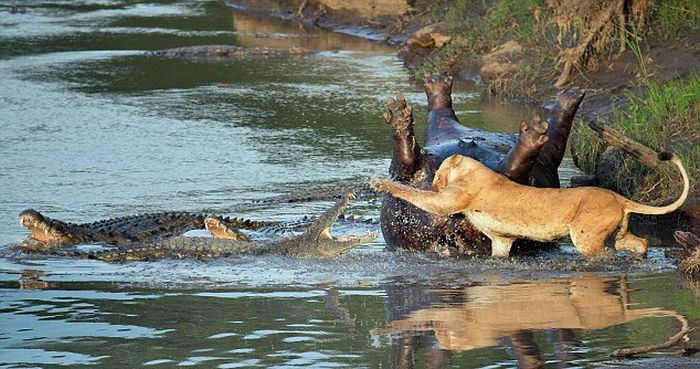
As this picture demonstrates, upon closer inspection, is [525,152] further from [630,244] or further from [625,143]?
[625,143]

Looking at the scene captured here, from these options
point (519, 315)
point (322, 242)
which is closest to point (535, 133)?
point (322, 242)

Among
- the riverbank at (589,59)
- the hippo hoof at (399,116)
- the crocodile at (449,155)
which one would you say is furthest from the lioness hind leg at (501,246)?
the riverbank at (589,59)

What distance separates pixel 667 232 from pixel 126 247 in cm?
374

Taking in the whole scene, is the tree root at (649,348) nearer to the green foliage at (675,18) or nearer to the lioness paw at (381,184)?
the lioness paw at (381,184)

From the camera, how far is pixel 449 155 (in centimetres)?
938

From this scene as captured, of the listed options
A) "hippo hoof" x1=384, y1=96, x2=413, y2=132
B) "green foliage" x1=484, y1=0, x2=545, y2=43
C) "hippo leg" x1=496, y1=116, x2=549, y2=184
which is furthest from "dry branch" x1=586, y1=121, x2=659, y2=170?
"green foliage" x1=484, y1=0, x2=545, y2=43

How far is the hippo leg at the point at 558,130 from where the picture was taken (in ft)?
31.4

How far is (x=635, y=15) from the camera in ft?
52.1

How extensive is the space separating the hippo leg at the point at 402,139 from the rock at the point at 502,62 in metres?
7.95

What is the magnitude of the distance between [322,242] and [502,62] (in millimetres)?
9025

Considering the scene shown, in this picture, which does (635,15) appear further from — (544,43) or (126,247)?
(126,247)

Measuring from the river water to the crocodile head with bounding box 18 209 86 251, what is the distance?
0.62ft

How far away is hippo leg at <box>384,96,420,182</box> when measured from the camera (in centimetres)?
900

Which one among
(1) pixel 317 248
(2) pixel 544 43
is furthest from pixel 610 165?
(2) pixel 544 43
